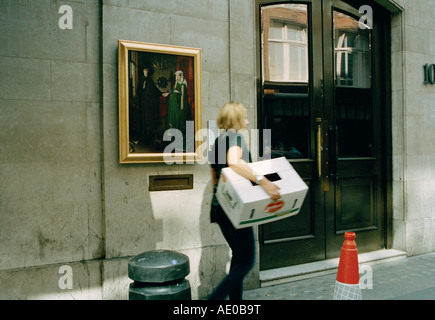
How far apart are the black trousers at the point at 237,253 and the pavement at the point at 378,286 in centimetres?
116

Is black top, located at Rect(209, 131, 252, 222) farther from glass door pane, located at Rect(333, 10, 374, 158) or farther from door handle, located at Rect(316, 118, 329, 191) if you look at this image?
glass door pane, located at Rect(333, 10, 374, 158)

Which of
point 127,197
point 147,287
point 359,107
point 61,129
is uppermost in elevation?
point 359,107

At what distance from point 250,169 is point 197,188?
1.51 m

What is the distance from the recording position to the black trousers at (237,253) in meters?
3.23

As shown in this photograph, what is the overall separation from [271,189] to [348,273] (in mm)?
1104

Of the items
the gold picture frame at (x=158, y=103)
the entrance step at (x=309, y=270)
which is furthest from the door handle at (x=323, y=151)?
the gold picture frame at (x=158, y=103)

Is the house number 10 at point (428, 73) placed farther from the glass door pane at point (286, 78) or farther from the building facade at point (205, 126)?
the glass door pane at point (286, 78)

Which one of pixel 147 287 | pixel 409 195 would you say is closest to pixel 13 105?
pixel 147 287

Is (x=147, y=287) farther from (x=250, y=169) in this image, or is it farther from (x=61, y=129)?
(x=61, y=129)

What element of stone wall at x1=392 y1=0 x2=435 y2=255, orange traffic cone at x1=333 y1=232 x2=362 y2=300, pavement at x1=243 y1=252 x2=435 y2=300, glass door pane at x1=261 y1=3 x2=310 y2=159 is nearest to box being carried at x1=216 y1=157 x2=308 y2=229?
orange traffic cone at x1=333 y1=232 x2=362 y2=300

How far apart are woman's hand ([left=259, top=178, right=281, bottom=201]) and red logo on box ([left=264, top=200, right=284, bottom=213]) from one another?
0.22 ft

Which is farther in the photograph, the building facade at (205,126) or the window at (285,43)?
the window at (285,43)

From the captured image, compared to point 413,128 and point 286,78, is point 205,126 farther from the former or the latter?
point 413,128

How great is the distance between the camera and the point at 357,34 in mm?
5797
